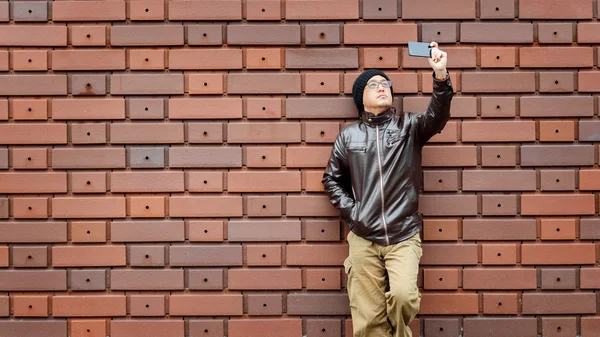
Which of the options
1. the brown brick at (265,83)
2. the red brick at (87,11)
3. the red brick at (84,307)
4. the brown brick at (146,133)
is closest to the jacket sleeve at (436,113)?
the brown brick at (265,83)

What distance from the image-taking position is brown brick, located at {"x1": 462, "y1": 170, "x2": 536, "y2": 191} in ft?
14.5

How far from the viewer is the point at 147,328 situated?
447cm

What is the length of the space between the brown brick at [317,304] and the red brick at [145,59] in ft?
6.07

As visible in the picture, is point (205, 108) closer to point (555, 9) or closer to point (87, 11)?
point (87, 11)

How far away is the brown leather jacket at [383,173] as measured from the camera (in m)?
4.02

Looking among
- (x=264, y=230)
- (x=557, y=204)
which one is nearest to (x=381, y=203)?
(x=264, y=230)

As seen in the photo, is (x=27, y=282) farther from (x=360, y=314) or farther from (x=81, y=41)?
(x=360, y=314)

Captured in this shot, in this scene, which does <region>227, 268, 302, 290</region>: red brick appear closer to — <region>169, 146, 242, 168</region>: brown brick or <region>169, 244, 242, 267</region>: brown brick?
<region>169, 244, 242, 267</region>: brown brick

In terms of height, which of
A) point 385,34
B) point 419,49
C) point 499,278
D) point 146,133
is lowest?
point 499,278

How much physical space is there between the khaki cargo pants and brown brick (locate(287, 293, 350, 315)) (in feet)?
0.89

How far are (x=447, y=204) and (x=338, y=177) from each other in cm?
82

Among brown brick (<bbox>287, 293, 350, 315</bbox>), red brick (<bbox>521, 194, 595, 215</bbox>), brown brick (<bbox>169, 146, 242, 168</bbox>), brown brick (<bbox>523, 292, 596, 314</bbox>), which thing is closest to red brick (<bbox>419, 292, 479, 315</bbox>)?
brown brick (<bbox>523, 292, 596, 314</bbox>)

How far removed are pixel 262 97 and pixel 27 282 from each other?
2090 mm

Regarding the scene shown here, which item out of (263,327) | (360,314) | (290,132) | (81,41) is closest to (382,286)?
(360,314)
